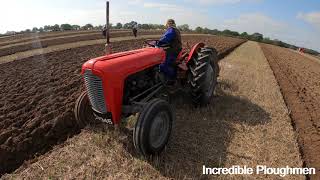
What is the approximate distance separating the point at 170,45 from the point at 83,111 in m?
1.95

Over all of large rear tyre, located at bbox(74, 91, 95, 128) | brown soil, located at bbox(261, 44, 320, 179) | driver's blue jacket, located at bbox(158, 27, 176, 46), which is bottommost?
brown soil, located at bbox(261, 44, 320, 179)

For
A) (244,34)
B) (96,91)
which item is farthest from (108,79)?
(244,34)

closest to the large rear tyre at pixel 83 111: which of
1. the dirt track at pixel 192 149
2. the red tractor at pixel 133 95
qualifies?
the red tractor at pixel 133 95

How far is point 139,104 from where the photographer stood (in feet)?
16.8

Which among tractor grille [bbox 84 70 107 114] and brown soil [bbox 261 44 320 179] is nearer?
tractor grille [bbox 84 70 107 114]

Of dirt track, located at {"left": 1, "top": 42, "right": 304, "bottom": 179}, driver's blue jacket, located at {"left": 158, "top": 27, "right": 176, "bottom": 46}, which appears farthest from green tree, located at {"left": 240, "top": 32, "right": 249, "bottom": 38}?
driver's blue jacket, located at {"left": 158, "top": 27, "right": 176, "bottom": 46}

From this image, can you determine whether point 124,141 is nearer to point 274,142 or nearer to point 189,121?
point 189,121

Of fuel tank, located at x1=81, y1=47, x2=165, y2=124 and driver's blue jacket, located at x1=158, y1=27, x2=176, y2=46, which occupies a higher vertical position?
driver's blue jacket, located at x1=158, y1=27, x2=176, y2=46

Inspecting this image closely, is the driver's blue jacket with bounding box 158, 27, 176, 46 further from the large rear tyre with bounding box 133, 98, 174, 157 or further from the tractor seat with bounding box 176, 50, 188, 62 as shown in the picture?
the large rear tyre with bounding box 133, 98, 174, 157

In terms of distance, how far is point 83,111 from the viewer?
19.4ft

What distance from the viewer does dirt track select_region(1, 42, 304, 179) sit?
4660 mm

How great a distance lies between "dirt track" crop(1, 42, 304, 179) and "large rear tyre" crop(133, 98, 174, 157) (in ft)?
0.67

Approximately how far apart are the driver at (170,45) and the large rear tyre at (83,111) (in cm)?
144

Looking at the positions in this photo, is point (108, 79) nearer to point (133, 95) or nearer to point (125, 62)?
point (125, 62)
